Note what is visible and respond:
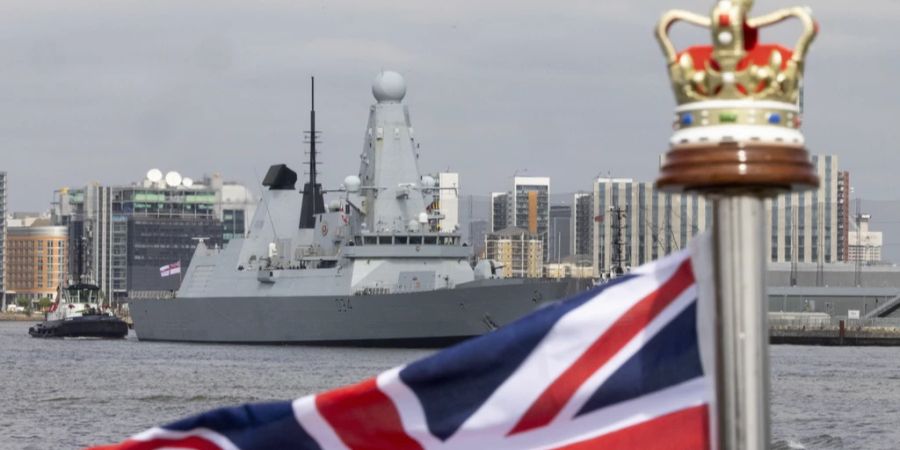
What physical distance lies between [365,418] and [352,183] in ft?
207

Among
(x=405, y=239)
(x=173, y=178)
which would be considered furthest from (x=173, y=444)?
(x=173, y=178)

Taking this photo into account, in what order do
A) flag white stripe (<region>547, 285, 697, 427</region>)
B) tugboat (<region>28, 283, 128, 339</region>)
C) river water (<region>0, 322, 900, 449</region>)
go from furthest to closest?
1. tugboat (<region>28, 283, 128, 339</region>)
2. river water (<region>0, 322, 900, 449</region>)
3. flag white stripe (<region>547, 285, 697, 427</region>)

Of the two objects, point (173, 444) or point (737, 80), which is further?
point (173, 444)

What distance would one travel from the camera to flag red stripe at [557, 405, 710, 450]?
13.1 ft

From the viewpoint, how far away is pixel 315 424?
4250mm

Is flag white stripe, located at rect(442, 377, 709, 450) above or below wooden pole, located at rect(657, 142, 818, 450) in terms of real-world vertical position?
below

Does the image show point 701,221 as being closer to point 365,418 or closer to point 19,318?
point 19,318

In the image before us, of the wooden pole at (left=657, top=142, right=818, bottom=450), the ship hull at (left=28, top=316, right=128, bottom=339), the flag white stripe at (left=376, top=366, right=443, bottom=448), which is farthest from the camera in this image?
the ship hull at (left=28, top=316, right=128, bottom=339)

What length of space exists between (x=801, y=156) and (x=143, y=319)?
254 ft

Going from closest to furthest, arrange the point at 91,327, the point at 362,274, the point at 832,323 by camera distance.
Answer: the point at 362,274
the point at 91,327
the point at 832,323

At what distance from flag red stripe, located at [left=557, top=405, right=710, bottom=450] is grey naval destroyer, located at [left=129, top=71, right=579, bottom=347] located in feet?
176

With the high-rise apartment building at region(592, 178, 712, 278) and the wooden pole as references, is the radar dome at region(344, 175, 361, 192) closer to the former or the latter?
the wooden pole

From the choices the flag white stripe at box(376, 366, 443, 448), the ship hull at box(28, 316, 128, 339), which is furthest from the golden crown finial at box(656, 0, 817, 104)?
the ship hull at box(28, 316, 128, 339)

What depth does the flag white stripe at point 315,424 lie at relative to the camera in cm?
423
